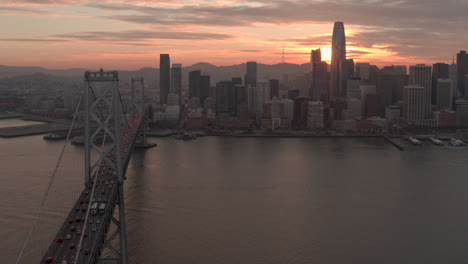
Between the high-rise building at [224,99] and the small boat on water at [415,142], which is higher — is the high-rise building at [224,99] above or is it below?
above

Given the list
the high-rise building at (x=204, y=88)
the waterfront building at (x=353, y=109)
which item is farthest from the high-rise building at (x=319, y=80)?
the high-rise building at (x=204, y=88)

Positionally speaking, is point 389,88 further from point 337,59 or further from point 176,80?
point 176,80

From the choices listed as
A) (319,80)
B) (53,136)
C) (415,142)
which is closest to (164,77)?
(319,80)

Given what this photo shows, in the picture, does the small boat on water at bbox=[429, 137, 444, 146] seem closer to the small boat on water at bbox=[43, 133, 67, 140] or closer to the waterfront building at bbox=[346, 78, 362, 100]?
the waterfront building at bbox=[346, 78, 362, 100]

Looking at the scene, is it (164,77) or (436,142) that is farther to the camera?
(164,77)

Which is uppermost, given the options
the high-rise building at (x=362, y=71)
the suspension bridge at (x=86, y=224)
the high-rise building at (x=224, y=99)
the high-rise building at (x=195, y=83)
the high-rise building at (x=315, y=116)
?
the high-rise building at (x=362, y=71)

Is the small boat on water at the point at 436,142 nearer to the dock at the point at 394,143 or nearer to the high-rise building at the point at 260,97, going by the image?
the dock at the point at 394,143

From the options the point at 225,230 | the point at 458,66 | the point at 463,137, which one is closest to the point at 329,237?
the point at 225,230

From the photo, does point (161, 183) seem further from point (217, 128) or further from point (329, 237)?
point (217, 128)
